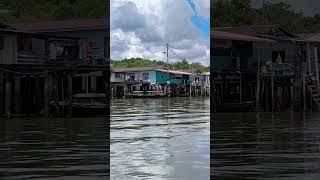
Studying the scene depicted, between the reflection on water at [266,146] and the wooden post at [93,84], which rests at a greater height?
the wooden post at [93,84]

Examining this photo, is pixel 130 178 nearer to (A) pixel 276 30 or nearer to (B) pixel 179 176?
(B) pixel 179 176

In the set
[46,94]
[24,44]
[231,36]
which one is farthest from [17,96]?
[231,36]

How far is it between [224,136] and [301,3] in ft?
4.74

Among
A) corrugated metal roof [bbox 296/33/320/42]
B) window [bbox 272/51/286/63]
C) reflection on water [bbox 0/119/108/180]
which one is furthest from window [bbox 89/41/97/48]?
corrugated metal roof [bbox 296/33/320/42]

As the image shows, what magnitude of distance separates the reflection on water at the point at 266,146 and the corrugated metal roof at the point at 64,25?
1.69m

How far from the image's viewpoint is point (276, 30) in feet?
17.0

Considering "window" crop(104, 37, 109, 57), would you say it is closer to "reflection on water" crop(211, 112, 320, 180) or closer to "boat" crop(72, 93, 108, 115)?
"boat" crop(72, 93, 108, 115)

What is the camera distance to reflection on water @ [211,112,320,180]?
4.72m

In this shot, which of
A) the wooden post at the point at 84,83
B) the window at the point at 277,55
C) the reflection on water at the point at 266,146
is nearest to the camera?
the reflection on water at the point at 266,146

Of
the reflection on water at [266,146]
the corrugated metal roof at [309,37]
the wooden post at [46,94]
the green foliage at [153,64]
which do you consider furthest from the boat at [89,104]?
the green foliage at [153,64]

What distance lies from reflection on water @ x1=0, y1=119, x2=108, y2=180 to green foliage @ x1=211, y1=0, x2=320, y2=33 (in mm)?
1763

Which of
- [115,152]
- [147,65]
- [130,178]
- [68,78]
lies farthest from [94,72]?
[147,65]

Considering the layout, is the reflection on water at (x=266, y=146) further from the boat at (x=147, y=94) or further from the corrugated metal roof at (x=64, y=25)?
the boat at (x=147, y=94)

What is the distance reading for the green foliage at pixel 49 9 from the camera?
566 cm
